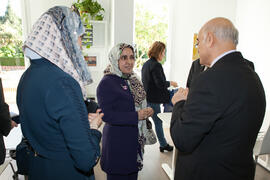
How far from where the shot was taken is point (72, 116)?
86 cm

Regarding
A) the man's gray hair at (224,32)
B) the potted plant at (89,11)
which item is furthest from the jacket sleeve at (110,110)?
the potted plant at (89,11)

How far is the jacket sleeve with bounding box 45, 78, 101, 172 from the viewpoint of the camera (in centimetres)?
85

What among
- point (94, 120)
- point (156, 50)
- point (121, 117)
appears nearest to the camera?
point (94, 120)

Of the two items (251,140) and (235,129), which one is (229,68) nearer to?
(235,129)

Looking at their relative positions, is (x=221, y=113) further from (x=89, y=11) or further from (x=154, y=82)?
(x=89, y=11)

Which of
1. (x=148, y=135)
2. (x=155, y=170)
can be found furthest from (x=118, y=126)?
(x=155, y=170)

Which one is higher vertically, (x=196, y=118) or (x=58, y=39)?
(x=58, y=39)

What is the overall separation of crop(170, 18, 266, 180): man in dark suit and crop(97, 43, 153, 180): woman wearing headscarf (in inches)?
22.6

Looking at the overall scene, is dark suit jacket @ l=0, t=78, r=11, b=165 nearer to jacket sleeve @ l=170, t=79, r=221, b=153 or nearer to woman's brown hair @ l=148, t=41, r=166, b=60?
A: jacket sleeve @ l=170, t=79, r=221, b=153

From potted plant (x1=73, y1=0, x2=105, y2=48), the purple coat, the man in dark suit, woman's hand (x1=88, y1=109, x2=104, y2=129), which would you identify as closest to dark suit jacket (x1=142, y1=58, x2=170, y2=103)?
potted plant (x1=73, y1=0, x2=105, y2=48)

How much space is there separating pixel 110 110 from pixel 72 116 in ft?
2.50

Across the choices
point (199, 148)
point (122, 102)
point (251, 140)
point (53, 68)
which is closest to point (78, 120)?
point (53, 68)

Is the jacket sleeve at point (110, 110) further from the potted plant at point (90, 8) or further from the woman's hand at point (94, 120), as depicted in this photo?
the potted plant at point (90, 8)

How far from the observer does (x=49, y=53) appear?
91 cm
